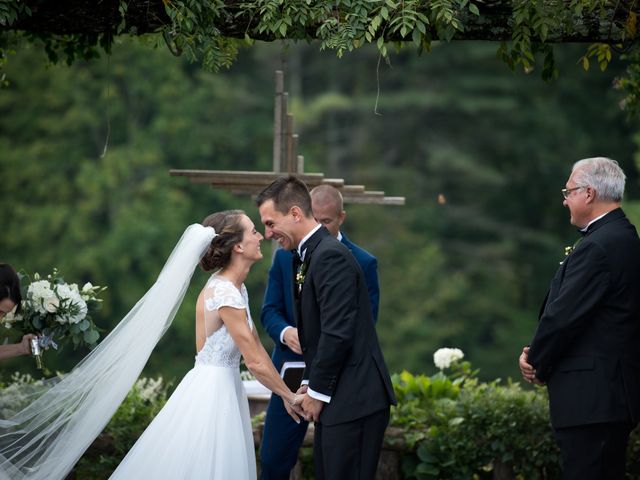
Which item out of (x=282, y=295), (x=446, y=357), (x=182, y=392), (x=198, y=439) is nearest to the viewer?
(x=198, y=439)

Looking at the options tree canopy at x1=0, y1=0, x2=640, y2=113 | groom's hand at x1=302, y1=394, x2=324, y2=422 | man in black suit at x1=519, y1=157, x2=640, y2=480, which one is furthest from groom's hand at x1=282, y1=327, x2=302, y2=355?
tree canopy at x1=0, y1=0, x2=640, y2=113

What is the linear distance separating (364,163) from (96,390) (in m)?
19.4

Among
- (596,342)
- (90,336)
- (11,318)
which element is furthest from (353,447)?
(11,318)

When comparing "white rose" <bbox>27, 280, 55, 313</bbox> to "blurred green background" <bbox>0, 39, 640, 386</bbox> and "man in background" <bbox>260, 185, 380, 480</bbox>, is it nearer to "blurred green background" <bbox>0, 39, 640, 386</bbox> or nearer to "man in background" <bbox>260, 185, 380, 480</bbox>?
"man in background" <bbox>260, 185, 380, 480</bbox>

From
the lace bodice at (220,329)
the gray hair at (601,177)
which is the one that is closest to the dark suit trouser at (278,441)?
the lace bodice at (220,329)

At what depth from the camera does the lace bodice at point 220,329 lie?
594cm

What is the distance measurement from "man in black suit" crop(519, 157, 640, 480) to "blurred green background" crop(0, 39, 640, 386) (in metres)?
17.4

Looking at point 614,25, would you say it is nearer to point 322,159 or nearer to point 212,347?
point 212,347

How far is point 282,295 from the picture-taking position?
7.02m

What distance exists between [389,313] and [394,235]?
6.44 feet

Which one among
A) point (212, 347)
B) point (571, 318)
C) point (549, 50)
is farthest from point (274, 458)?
point (549, 50)

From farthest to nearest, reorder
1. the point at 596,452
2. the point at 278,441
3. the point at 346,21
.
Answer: the point at 278,441 < the point at 346,21 < the point at 596,452

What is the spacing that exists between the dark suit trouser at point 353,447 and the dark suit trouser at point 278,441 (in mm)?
1012

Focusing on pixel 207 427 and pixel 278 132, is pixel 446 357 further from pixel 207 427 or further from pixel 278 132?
pixel 207 427
